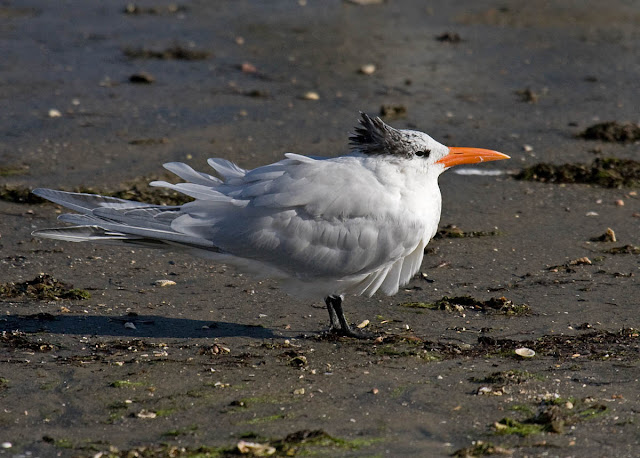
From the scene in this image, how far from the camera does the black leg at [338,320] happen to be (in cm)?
529

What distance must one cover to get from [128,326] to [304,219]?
3.65ft

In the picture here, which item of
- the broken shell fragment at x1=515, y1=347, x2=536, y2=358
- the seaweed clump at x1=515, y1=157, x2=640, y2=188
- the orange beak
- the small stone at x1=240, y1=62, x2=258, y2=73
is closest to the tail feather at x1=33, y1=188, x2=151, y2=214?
the orange beak

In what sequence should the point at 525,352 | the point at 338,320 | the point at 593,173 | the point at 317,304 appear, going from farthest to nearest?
the point at 593,173 < the point at 317,304 < the point at 338,320 < the point at 525,352

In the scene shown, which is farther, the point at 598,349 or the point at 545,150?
the point at 545,150

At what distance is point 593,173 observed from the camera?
7785mm

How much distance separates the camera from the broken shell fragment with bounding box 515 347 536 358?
4.90 metres

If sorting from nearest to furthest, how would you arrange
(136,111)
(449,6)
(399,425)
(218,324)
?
(399,425)
(218,324)
(136,111)
(449,6)

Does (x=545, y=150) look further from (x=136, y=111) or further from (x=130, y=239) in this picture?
(x=130, y=239)

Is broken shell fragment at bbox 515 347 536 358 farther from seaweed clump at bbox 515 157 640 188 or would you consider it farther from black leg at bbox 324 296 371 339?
seaweed clump at bbox 515 157 640 188

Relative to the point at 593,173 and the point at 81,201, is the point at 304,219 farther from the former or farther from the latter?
the point at 593,173

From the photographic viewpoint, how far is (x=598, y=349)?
4.99m

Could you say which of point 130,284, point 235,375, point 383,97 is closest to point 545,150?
point 383,97

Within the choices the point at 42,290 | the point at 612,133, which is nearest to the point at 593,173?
the point at 612,133

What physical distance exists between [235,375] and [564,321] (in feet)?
6.28
